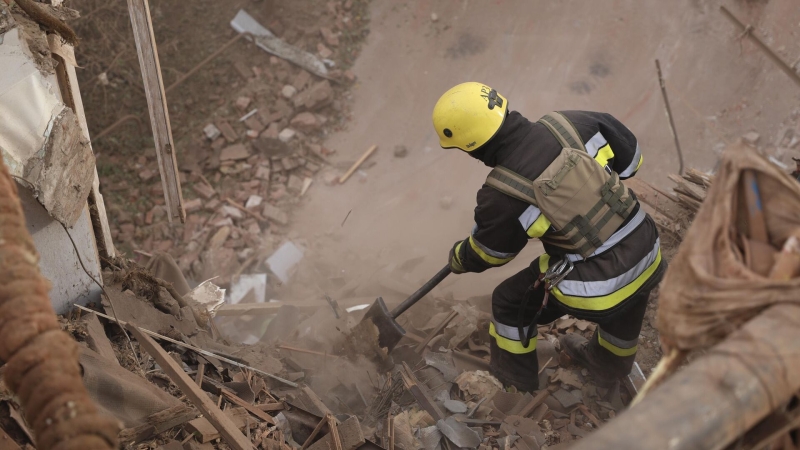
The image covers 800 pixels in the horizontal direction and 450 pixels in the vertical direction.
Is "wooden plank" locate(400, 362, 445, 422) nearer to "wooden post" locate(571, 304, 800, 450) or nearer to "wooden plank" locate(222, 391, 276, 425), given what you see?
"wooden plank" locate(222, 391, 276, 425)

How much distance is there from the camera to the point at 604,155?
3855 millimetres

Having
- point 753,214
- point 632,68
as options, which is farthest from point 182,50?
point 753,214

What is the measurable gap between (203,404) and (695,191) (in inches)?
178

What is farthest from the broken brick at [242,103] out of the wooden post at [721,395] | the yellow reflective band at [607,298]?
the wooden post at [721,395]

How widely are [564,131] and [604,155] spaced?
0.35 meters

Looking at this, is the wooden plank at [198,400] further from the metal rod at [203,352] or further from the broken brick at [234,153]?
the broken brick at [234,153]

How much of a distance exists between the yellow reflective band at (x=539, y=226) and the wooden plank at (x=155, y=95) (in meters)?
3.04

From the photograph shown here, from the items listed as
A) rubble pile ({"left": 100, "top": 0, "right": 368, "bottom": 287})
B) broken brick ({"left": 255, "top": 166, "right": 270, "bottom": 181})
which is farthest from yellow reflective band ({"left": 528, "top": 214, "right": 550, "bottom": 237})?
broken brick ({"left": 255, "top": 166, "right": 270, "bottom": 181})

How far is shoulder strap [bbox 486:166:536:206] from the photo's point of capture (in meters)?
3.60

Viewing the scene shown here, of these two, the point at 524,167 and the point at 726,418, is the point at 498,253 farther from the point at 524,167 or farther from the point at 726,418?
the point at 726,418

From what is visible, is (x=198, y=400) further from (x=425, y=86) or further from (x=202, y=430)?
(x=425, y=86)

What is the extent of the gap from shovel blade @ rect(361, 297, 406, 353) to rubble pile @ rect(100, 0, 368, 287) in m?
2.98

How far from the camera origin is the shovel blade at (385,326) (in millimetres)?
4918

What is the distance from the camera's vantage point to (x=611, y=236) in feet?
12.3
